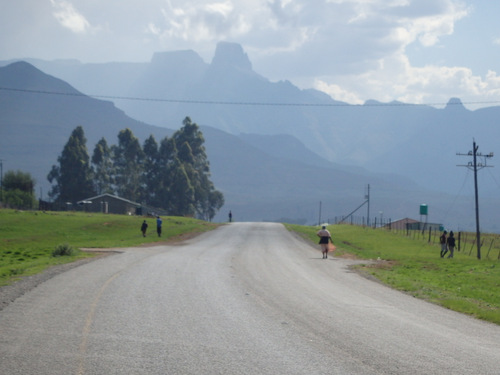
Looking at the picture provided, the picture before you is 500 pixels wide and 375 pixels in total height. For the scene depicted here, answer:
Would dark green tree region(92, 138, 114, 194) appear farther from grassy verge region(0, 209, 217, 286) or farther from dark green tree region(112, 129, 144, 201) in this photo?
grassy verge region(0, 209, 217, 286)

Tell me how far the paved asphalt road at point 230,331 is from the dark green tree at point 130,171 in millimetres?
101491

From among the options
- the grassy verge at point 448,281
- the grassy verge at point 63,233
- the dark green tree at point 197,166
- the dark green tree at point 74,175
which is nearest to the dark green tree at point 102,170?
the dark green tree at point 74,175

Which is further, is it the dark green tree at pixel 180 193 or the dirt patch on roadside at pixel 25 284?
the dark green tree at pixel 180 193

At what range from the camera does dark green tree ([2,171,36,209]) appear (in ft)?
316

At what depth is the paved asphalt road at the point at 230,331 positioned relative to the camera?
8.39 m

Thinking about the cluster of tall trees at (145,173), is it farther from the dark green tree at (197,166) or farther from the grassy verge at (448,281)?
the grassy verge at (448,281)

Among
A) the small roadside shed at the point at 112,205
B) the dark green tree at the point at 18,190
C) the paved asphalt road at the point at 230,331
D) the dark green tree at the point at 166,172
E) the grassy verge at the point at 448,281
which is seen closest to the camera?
the paved asphalt road at the point at 230,331

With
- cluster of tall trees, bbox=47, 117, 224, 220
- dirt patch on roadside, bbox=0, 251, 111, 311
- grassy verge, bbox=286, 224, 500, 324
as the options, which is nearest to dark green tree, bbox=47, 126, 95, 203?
cluster of tall trees, bbox=47, 117, 224, 220

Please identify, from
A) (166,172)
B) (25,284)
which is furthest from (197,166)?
(25,284)

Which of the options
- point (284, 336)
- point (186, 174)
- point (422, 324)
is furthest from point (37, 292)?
point (186, 174)

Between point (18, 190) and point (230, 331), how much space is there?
318 feet

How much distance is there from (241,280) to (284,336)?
8893 millimetres

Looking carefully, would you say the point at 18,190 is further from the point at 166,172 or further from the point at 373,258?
the point at 373,258

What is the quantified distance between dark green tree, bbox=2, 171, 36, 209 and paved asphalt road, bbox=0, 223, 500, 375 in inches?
3280
